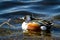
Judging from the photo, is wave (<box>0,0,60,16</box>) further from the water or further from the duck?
the duck

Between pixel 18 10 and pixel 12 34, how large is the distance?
12.3 feet

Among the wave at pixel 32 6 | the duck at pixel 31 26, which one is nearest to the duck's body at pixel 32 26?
the duck at pixel 31 26

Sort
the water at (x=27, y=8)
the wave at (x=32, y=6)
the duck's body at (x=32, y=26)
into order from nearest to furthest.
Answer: the duck's body at (x=32, y=26) → the water at (x=27, y=8) → the wave at (x=32, y=6)

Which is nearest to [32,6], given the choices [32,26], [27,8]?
[27,8]

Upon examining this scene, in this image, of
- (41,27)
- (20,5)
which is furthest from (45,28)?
Answer: (20,5)

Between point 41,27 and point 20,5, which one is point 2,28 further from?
point 20,5

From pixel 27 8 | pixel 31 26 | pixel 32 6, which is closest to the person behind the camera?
pixel 31 26

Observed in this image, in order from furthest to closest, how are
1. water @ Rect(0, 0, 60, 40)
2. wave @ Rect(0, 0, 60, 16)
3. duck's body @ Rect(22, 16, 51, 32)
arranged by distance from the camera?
wave @ Rect(0, 0, 60, 16) < water @ Rect(0, 0, 60, 40) < duck's body @ Rect(22, 16, 51, 32)

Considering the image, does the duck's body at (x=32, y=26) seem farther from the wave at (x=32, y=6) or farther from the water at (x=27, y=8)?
the wave at (x=32, y=6)

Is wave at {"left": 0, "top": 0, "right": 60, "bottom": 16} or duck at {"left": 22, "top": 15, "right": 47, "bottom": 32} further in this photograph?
wave at {"left": 0, "top": 0, "right": 60, "bottom": 16}

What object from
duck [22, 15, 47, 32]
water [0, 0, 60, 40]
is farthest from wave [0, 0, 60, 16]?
duck [22, 15, 47, 32]

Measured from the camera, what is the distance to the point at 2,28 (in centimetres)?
881

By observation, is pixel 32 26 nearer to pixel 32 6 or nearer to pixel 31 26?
pixel 31 26

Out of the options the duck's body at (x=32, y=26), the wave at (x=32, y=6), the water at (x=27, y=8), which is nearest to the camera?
the duck's body at (x=32, y=26)
